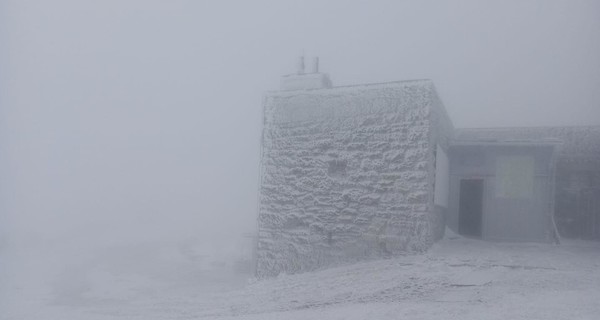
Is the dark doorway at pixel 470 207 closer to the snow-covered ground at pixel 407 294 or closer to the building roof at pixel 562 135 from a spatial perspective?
the snow-covered ground at pixel 407 294

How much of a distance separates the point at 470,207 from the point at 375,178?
4170 mm

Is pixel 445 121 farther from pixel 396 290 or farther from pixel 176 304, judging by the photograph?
pixel 176 304

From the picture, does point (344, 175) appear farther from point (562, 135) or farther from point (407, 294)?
point (562, 135)

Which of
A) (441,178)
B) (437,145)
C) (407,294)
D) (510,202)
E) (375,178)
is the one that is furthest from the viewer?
(510,202)

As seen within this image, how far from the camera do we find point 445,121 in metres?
14.4

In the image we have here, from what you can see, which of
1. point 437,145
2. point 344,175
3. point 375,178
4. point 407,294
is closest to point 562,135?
point 437,145

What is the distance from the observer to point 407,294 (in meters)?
8.90

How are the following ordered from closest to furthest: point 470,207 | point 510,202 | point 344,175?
point 344,175, point 510,202, point 470,207

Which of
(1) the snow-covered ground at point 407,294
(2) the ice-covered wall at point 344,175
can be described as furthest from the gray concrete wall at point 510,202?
(2) the ice-covered wall at point 344,175

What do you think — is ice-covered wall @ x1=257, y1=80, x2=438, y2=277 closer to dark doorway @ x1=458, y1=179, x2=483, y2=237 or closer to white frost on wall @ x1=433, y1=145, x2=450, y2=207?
white frost on wall @ x1=433, y1=145, x2=450, y2=207

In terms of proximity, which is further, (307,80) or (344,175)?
(307,80)

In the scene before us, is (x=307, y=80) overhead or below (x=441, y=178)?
overhead

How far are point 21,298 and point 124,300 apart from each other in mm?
3289

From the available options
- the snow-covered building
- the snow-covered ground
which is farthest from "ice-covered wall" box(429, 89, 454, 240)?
the snow-covered ground
